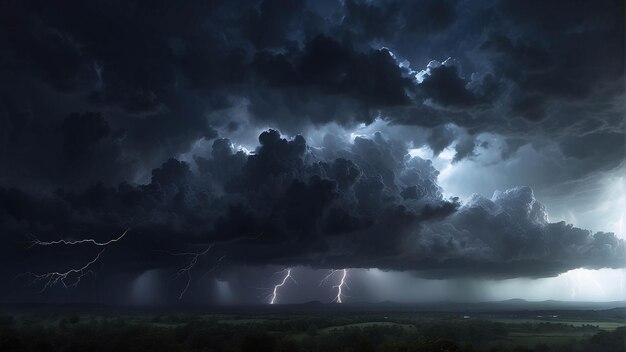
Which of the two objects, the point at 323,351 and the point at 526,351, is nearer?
the point at 526,351

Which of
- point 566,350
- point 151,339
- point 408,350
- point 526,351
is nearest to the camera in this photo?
point 408,350

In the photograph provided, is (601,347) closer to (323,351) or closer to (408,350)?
(408,350)

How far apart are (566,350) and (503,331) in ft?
113

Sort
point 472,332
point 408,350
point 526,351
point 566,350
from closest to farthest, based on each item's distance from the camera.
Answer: point 408,350 < point 526,351 < point 566,350 < point 472,332

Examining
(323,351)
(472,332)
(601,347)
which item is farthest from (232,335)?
(601,347)

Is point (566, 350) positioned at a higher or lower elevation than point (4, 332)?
lower

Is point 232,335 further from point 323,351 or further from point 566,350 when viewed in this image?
point 566,350

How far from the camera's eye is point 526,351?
7162cm

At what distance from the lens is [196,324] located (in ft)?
389

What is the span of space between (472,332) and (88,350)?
89741 millimetres

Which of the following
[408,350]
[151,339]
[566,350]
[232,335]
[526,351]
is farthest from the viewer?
[232,335]

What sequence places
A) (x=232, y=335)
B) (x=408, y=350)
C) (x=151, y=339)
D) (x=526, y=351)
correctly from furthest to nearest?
1. (x=232, y=335)
2. (x=151, y=339)
3. (x=526, y=351)
4. (x=408, y=350)

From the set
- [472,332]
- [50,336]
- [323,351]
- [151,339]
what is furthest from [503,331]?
[50,336]

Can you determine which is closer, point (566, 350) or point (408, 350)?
point (408, 350)
